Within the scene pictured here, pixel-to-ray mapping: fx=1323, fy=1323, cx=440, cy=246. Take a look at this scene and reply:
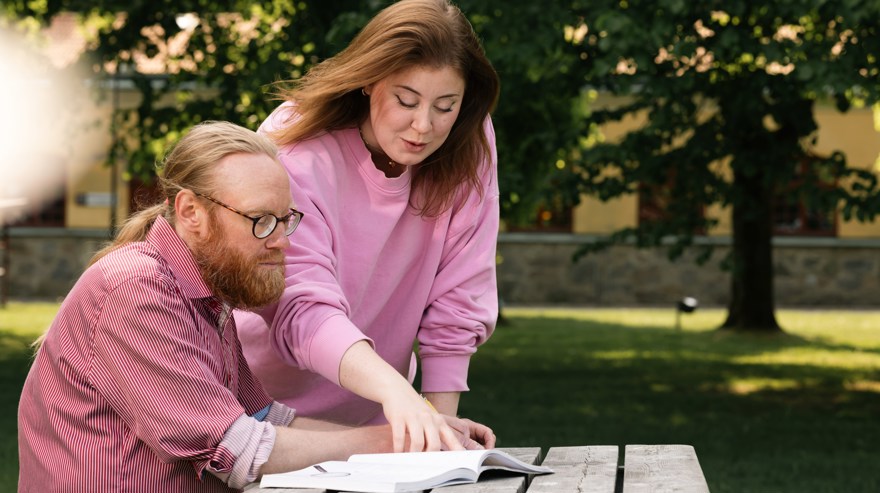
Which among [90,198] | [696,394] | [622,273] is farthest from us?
[90,198]

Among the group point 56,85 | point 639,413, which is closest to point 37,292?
point 56,85

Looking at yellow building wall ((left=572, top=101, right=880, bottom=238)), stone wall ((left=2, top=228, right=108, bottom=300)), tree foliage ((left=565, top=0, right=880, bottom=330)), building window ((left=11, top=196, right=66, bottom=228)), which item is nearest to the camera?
tree foliage ((left=565, top=0, right=880, bottom=330))

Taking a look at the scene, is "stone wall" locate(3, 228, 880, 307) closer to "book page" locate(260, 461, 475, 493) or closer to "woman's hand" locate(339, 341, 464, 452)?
"woman's hand" locate(339, 341, 464, 452)

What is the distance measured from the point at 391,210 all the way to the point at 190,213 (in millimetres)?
704

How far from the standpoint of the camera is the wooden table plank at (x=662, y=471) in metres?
2.27

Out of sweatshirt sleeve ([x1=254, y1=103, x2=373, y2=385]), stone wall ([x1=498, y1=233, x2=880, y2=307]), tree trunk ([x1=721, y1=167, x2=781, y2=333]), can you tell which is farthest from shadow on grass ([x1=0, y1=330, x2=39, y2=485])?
stone wall ([x1=498, y1=233, x2=880, y2=307])

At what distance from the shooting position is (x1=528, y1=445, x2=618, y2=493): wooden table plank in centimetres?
230

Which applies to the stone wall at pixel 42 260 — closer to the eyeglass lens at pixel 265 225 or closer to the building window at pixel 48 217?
the building window at pixel 48 217

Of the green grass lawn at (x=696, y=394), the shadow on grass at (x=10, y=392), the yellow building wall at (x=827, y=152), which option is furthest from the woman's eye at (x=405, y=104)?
the yellow building wall at (x=827, y=152)

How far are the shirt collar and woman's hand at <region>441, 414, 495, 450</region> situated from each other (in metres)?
0.63

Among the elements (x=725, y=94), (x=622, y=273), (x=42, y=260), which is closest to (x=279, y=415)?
(x=725, y=94)

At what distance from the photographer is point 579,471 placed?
2.49 metres

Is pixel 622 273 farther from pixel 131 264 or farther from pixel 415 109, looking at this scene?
pixel 131 264

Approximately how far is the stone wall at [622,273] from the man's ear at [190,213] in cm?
2490
